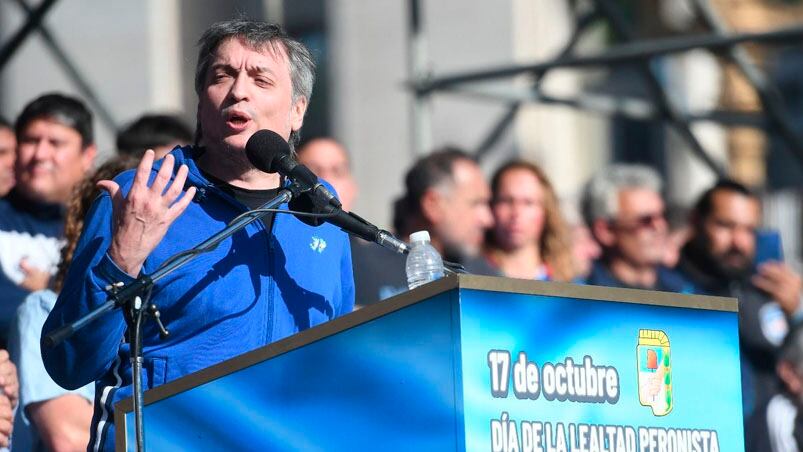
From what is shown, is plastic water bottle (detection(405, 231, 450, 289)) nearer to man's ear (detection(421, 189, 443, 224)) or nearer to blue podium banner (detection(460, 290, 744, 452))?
blue podium banner (detection(460, 290, 744, 452))

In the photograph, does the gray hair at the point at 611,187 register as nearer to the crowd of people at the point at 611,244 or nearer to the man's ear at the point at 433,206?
the crowd of people at the point at 611,244

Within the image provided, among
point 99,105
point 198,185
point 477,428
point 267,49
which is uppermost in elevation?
point 99,105

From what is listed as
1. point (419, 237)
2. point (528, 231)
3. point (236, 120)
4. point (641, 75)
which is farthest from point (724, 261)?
point (236, 120)

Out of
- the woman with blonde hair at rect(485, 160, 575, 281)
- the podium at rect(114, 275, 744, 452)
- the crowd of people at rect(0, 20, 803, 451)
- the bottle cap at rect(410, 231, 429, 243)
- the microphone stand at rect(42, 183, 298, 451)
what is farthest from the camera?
the woman with blonde hair at rect(485, 160, 575, 281)

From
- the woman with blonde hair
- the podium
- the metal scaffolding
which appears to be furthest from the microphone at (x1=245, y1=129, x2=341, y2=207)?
the metal scaffolding

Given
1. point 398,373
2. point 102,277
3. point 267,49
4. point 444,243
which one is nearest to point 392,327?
point 398,373

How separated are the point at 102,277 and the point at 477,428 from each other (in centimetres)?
96

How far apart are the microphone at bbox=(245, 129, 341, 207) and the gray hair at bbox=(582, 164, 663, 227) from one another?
4.17 meters

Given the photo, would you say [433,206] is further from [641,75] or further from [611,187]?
[641,75]

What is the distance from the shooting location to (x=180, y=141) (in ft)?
20.0

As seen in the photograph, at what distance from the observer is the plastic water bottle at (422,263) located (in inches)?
149

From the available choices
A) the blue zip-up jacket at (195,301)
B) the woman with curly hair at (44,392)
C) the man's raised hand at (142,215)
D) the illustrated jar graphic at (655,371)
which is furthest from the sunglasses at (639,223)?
the man's raised hand at (142,215)

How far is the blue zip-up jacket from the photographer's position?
3.62m

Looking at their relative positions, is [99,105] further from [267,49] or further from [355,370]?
[355,370]
